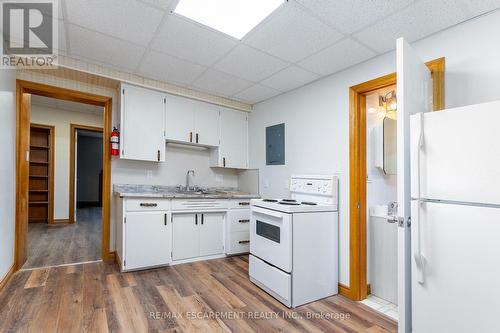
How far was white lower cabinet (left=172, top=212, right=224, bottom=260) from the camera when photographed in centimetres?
305

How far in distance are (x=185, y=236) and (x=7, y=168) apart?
6.14ft

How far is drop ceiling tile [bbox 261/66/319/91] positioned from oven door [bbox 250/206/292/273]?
150cm

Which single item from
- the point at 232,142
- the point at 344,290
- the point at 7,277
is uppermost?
the point at 232,142

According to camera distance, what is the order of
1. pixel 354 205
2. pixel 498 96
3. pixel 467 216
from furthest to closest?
pixel 354 205, pixel 498 96, pixel 467 216

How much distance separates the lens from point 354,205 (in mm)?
2389

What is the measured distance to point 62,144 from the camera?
5.39m

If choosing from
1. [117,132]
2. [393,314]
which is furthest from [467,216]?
[117,132]

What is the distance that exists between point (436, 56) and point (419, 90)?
0.50 m

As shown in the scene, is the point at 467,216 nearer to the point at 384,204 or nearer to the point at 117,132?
the point at 384,204

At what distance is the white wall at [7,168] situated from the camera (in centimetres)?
221

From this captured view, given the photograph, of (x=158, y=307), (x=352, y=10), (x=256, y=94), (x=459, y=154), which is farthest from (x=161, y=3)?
(x=158, y=307)

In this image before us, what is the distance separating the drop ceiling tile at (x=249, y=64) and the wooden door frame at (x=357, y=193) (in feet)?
2.73

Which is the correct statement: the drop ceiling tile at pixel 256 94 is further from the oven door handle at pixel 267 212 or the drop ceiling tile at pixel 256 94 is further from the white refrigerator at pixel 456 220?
the white refrigerator at pixel 456 220

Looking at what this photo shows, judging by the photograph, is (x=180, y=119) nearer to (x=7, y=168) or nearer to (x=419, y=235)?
(x=7, y=168)
